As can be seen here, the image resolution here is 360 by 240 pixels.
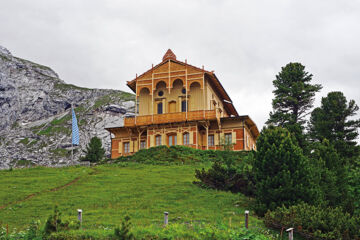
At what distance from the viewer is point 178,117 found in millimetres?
50156

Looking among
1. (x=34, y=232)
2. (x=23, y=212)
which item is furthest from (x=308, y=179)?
(x=23, y=212)

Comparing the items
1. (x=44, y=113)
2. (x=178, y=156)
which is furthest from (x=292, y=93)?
(x=44, y=113)

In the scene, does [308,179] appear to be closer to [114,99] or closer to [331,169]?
[331,169]

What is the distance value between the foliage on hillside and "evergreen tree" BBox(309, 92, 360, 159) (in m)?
9.94

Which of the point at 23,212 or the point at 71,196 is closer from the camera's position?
the point at 23,212

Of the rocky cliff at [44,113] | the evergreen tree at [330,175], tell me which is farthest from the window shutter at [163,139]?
the rocky cliff at [44,113]

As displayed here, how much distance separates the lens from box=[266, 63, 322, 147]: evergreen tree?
54.9 metres

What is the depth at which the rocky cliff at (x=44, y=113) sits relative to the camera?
126 metres

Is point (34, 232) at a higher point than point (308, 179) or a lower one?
lower

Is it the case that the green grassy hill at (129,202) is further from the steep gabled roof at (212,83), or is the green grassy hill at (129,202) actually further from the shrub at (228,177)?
the steep gabled roof at (212,83)

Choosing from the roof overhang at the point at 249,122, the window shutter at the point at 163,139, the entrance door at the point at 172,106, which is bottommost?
the window shutter at the point at 163,139

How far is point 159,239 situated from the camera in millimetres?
15289

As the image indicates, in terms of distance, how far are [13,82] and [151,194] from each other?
13948 centimetres

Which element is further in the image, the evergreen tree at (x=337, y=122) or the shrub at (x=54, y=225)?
the evergreen tree at (x=337, y=122)
